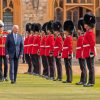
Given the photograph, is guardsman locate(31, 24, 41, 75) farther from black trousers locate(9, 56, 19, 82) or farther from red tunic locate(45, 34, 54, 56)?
black trousers locate(9, 56, 19, 82)

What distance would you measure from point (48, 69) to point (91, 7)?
438 inches

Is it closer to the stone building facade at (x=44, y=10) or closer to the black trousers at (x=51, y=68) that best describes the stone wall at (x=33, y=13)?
the stone building facade at (x=44, y=10)

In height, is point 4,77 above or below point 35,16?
below

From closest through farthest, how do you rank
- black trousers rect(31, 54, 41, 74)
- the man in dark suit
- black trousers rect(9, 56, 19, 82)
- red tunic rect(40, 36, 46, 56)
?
black trousers rect(9, 56, 19, 82) < the man in dark suit < red tunic rect(40, 36, 46, 56) < black trousers rect(31, 54, 41, 74)

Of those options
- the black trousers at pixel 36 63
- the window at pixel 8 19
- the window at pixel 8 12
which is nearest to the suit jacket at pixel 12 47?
the black trousers at pixel 36 63

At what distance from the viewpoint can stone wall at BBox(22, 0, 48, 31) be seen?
29.3 m

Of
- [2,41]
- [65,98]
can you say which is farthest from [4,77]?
[65,98]

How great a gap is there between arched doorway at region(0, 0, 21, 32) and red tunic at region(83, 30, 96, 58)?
14.1 m

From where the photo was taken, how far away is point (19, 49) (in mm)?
16594

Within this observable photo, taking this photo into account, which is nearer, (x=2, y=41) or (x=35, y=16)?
(x=2, y=41)

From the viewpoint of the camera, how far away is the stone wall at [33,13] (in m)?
29.3

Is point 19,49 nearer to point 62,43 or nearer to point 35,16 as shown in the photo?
point 62,43

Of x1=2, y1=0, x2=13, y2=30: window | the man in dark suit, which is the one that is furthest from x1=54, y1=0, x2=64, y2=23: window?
the man in dark suit

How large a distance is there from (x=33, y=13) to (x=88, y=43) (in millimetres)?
14353
